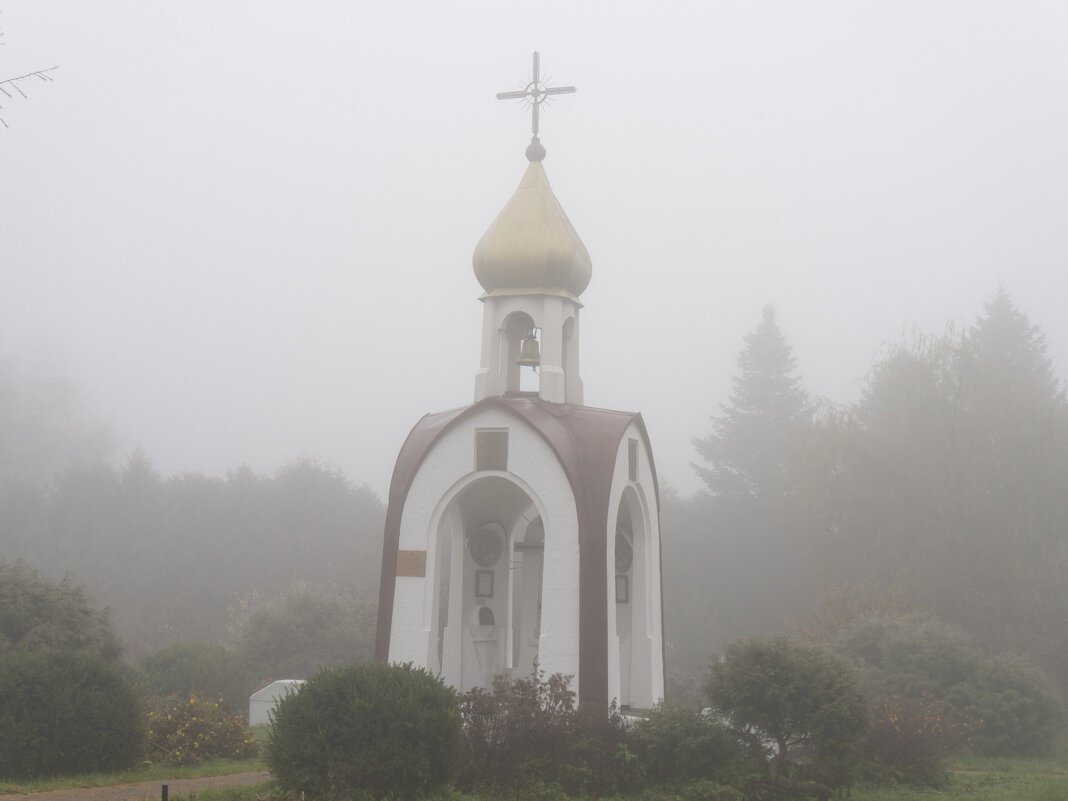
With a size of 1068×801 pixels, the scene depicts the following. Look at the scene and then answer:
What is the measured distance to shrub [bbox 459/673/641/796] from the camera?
1002cm

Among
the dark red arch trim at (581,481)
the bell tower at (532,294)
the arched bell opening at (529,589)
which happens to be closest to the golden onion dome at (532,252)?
the bell tower at (532,294)

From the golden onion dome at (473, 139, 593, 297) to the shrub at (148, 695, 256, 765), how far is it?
660 cm

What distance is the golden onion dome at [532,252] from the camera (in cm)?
1413

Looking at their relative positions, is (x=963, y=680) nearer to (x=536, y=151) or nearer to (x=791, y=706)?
(x=791, y=706)

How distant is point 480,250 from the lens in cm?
1452

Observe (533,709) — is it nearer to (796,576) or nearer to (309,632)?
(309,632)

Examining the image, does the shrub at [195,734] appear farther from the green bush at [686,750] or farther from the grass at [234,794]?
the green bush at [686,750]

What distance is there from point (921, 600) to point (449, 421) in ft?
56.2

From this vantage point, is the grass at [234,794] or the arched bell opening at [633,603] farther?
the arched bell opening at [633,603]

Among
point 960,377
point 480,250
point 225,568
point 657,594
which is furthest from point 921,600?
point 225,568

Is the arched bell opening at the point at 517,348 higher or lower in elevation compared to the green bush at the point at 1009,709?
higher

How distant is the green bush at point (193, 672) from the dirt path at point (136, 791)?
602cm

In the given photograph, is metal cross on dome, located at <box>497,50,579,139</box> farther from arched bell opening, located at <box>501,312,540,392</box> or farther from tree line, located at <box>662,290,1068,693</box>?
tree line, located at <box>662,290,1068,693</box>

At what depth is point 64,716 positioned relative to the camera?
10.2 m
